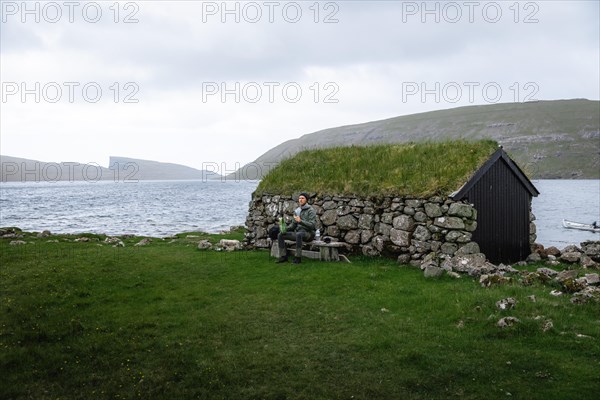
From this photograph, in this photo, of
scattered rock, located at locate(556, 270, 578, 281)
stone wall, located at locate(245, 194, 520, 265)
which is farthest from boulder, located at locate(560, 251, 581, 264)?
scattered rock, located at locate(556, 270, 578, 281)

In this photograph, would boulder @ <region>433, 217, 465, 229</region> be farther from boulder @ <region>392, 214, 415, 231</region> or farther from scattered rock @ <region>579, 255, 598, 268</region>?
scattered rock @ <region>579, 255, 598, 268</region>

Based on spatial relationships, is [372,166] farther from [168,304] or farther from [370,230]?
[168,304]

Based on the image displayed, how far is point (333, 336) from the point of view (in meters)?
8.68

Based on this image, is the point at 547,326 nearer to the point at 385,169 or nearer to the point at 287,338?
the point at 287,338

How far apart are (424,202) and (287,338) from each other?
8.25m

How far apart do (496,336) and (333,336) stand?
122 inches

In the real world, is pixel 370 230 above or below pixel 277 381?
above

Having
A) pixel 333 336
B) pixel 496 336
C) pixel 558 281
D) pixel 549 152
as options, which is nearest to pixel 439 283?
pixel 558 281

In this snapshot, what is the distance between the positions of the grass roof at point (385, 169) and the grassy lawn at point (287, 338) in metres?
3.94

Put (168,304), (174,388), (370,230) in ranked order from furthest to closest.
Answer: (370,230)
(168,304)
(174,388)

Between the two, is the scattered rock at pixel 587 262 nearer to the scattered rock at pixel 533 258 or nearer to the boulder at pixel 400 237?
the scattered rock at pixel 533 258

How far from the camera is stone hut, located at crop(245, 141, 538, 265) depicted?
14.7 metres

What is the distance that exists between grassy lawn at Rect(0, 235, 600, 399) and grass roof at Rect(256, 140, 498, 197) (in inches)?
155

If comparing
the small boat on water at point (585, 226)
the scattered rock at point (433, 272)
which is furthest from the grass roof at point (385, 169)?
the small boat on water at point (585, 226)
